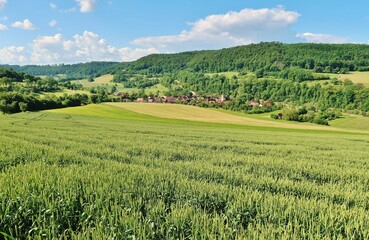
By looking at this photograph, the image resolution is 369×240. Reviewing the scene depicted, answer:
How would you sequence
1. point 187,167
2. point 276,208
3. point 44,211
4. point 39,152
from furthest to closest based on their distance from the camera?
point 39,152
point 187,167
point 276,208
point 44,211

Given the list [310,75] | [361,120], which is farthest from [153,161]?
[310,75]

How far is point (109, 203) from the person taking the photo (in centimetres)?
715

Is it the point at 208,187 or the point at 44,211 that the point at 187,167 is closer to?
the point at 208,187

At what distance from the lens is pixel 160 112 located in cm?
9544

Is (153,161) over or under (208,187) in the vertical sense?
under

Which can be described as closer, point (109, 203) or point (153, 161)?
point (109, 203)

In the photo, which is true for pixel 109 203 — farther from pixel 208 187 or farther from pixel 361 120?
pixel 361 120

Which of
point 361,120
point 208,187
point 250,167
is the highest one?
point 208,187

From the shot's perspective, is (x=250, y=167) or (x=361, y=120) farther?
(x=361, y=120)

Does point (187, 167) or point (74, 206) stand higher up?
point (74, 206)

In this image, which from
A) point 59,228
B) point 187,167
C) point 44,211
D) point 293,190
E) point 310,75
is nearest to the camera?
point 59,228

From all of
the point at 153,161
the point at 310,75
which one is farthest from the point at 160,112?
the point at 310,75

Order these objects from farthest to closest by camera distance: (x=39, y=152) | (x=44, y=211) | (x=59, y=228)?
1. (x=39, y=152)
2. (x=44, y=211)
3. (x=59, y=228)

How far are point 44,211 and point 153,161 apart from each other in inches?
365
